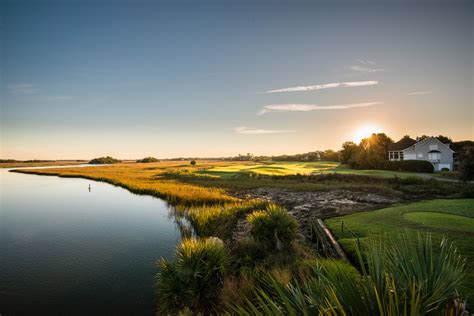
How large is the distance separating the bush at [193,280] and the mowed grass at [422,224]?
370cm

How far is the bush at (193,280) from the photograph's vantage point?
6.23 m

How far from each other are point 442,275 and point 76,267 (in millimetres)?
11695

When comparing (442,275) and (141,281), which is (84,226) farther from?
(442,275)

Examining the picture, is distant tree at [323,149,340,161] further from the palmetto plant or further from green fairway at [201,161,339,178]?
the palmetto plant

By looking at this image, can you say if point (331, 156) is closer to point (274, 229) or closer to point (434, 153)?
point (434, 153)

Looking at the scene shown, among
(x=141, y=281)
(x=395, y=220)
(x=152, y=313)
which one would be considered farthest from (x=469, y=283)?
(x=141, y=281)

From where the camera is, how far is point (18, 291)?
7.98 meters

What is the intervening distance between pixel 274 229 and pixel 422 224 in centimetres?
501

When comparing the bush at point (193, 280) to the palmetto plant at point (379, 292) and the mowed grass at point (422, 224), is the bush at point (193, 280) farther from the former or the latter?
the palmetto plant at point (379, 292)

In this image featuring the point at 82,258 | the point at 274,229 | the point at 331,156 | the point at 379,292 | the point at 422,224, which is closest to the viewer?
the point at 379,292

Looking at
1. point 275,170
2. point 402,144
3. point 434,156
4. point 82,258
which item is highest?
point 402,144

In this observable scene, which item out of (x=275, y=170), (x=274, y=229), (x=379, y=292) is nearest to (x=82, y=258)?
(x=274, y=229)

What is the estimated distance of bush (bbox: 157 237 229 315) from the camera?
6234mm

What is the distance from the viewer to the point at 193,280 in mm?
6383
